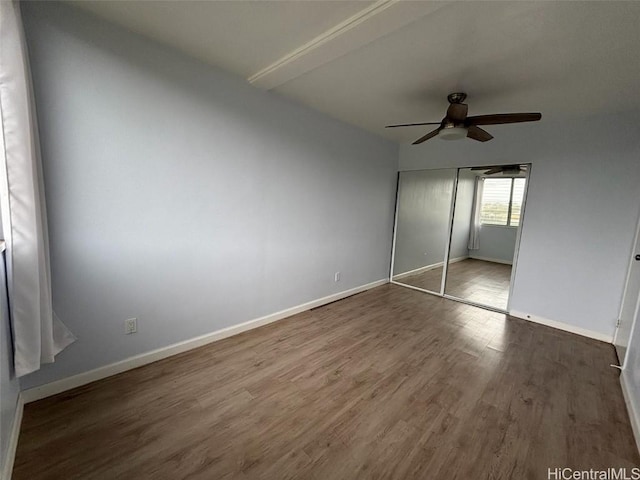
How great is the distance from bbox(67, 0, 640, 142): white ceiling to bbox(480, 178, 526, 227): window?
7.44 ft

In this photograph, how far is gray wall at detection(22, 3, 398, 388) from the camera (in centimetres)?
167

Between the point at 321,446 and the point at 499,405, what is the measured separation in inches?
52.6

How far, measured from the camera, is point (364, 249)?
13.8 ft

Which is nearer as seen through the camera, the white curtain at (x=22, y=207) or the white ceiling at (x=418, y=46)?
the white curtain at (x=22, y=207)

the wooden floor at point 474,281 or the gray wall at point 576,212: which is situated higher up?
the gray wall at point 576,212

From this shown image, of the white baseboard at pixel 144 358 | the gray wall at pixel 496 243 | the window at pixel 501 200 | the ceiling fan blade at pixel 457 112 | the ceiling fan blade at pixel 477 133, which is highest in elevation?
the ceiling fan blade at pixel 457 112

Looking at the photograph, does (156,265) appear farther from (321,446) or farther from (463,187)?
(463,187)

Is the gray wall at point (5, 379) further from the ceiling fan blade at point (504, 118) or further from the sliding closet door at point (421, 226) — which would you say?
the sliding closet door at point (421, 226)

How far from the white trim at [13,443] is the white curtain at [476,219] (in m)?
6.52

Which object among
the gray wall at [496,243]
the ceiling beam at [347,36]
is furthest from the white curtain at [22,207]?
the gray wall at [496,243]

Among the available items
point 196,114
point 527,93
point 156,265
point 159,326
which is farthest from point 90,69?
point 527,93

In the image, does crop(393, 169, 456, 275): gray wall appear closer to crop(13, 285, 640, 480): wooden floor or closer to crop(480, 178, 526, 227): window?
crop(480, 178, 526, 227): window

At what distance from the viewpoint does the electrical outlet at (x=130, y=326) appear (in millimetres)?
1995

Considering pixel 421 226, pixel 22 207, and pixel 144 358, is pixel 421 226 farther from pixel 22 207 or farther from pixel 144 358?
pixel 22 207
